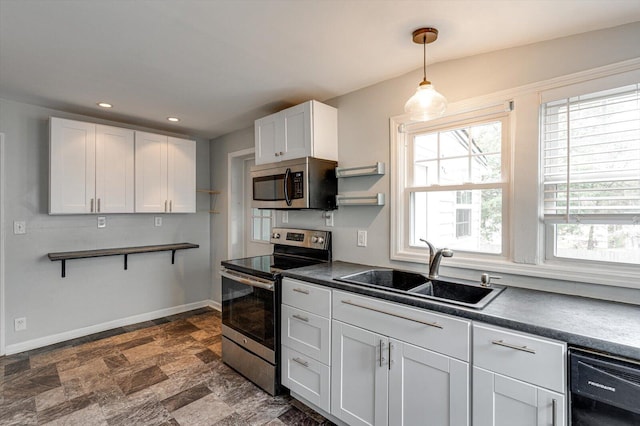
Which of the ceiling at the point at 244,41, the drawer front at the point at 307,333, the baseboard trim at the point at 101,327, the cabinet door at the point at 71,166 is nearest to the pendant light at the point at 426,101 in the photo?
the ceiling at the point at 244,41

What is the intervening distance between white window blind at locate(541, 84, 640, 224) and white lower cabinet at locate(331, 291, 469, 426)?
958 mm

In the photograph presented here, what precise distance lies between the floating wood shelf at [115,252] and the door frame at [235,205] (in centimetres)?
44

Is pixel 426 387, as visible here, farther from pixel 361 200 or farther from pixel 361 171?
pixel 361 171

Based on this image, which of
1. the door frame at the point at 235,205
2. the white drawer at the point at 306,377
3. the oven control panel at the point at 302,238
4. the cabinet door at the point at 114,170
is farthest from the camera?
the door frame at the point at 235,205

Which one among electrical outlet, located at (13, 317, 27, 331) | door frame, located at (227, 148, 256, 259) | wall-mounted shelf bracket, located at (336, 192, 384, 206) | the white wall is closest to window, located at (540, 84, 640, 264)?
the white wall

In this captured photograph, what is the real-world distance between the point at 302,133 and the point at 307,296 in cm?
133

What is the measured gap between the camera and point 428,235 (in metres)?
2.31

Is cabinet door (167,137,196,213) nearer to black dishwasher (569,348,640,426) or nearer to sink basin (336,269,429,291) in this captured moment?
sink basin (336,269,429,291)

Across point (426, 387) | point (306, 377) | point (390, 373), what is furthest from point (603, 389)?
point (306, 377)

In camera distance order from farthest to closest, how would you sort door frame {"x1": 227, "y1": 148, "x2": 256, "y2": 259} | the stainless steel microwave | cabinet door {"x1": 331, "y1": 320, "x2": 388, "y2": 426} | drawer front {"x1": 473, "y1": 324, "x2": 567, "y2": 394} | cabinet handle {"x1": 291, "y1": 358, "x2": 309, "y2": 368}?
door frame {"x1": 227, "y1": 148, "x2": 256, "y2": 259} < the stainless steel microwave < cabinet handle {"x1": 291, "y1": 358, "x2": 309, "y2": 368} < cabinet door {"x1": 331, "y1": 320, "x2": 388, "y2": 426} < drawer front {"x1": 473, "y1": 324, "x2": 567, "y2": 394}

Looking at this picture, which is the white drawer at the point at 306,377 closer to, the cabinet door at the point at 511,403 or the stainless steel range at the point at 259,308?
the stainless steel range at the point at 259,308

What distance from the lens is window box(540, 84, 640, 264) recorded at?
1515 millimetres

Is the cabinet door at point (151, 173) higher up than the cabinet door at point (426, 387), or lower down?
higher up

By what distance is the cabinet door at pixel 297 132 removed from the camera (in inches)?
100.0
